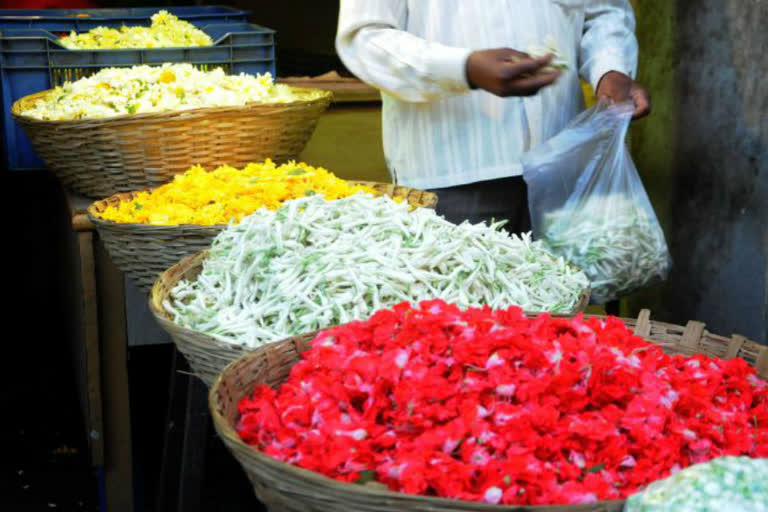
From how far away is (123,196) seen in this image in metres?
2.37

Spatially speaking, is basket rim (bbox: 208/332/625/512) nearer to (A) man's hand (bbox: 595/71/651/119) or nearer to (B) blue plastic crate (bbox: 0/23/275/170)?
(A) man's hand (bbox: 595/71/651/119)

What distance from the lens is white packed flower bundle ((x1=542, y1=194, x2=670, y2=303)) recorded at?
2.31m

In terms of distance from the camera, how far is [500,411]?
110 cm

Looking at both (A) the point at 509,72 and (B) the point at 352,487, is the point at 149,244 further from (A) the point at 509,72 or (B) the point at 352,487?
→ (B) the point at 352,487

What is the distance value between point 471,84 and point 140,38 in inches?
56.0

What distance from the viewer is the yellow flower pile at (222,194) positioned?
2.08 m

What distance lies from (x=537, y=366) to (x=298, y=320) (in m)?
0.48

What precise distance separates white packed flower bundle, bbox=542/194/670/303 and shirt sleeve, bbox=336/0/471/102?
1.36 feet

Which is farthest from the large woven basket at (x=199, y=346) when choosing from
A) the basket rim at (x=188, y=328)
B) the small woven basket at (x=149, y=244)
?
the small woven basket at (x=149, y=244)

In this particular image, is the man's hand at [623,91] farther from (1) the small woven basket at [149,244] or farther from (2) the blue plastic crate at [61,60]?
(2) the blue plastic crate at [61,60]

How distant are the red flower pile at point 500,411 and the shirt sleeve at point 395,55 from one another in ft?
3.15

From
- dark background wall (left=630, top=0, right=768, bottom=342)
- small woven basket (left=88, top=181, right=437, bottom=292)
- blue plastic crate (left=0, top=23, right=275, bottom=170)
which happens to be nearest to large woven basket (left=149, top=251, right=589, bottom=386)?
small woven basket (left=88, top=181, right=437, bottom=292)

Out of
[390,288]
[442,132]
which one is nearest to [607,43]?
[442,132]

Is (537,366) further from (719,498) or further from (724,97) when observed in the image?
(724,97)
